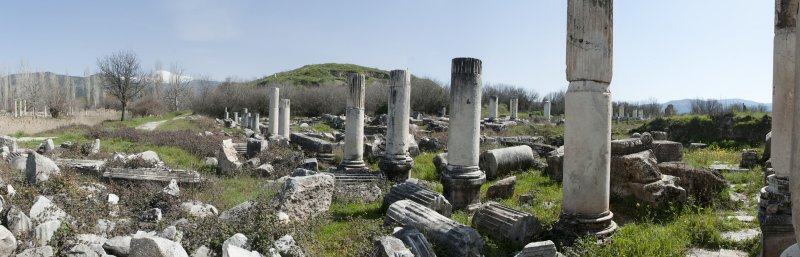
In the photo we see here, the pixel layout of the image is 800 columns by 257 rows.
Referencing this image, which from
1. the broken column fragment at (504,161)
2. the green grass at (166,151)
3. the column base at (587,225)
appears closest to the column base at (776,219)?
the column base at (587,225)

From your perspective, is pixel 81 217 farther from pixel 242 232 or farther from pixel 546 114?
pixel 546 114

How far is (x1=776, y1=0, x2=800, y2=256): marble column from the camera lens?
18.0 ft

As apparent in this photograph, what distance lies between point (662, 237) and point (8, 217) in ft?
26.0

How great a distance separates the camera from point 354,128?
1355cm

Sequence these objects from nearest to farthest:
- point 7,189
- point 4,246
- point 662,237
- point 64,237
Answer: point 4,246
point 64,237
point 662,237
point 7,189

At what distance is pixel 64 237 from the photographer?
5.61 meters

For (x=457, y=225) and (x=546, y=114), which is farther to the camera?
(x=546, y=114)

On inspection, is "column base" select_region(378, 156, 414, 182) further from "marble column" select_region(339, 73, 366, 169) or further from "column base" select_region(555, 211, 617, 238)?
"column base" select_region(555, 211, 617, 238)

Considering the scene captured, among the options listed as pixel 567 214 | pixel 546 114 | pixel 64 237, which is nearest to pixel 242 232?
pixel 64 237

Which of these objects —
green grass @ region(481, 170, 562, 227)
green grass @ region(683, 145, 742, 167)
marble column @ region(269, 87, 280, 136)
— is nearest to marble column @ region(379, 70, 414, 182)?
green grass @ region(481, 170, 562, 227)

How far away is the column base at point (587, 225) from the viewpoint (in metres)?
6.30

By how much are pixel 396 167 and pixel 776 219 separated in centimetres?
808

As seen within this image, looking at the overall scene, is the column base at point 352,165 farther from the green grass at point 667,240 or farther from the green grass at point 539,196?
the green grass at point 667,240

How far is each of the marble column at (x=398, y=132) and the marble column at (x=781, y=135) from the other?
25.7ft
